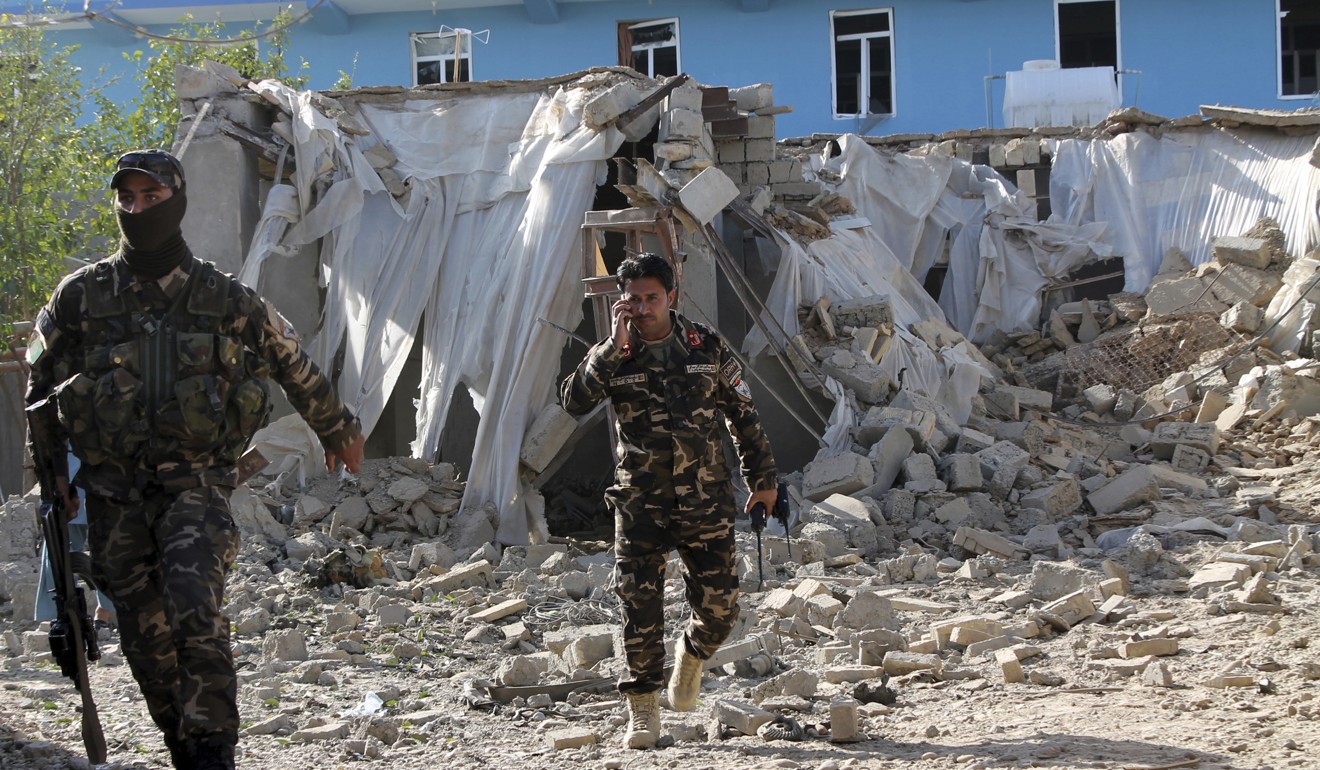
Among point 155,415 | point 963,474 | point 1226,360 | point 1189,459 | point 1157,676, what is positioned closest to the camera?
point 155,415

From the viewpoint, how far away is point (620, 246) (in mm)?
11250

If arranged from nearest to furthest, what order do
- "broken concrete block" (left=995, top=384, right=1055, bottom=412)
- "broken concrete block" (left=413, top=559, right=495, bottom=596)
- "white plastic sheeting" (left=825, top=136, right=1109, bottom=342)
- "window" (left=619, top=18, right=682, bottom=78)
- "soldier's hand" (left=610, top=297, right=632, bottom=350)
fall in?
"soldier's hand" (left=610, top=297, right=632, bottom=350) < "broken concrete block" (left=413, top=559, right=495, bottom=596) < "broken concrete block" (left=995, top=384, right=1055, bottom=412) < "white plastic sheeting" (left=825, top=136, right=1109, bottom=342) < "window" (left=619, top=18, right=682, bottom=78)

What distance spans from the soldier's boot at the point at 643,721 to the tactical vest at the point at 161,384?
1.55m

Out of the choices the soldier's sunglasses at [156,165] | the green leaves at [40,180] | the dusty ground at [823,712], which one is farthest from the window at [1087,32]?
the soldier's sunglasses at [156,165]

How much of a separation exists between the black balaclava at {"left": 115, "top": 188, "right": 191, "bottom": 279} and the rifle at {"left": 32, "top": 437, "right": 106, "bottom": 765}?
0.57m

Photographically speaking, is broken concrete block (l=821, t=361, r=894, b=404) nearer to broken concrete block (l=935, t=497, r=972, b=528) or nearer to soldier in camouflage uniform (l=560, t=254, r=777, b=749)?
broken concrete block (l=935, t=497, r=972, b=528)

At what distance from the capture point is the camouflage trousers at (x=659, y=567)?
4.49m

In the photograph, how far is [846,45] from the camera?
62.8ft

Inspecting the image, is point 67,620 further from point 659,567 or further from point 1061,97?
point 1061,97

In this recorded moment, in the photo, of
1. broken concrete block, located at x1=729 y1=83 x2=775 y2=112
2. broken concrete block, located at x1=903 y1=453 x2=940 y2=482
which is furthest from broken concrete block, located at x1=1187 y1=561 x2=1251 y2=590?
broken concrete block, located at x1=729 y1=83 x2=775 y2=112

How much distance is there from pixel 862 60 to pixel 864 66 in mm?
91

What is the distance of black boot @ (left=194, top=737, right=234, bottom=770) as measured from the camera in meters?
3.49

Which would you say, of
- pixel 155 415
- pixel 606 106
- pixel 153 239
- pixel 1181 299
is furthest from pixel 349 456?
pixel 1181 299

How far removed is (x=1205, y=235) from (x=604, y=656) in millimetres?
11432
